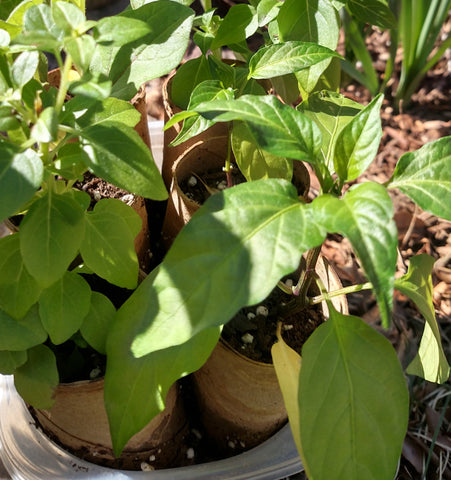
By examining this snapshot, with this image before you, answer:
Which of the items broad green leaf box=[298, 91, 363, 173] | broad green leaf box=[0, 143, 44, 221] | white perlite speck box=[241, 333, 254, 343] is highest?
broad green leaf box=[0, 143, 44, 221]

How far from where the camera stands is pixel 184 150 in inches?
36.4

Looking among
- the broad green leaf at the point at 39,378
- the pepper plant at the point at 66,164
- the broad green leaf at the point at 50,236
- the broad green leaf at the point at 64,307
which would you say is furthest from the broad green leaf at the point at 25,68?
the broad green leaf at the point at 39,378

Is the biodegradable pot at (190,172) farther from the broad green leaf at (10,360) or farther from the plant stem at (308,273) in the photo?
the broad green leaf at (10,360)

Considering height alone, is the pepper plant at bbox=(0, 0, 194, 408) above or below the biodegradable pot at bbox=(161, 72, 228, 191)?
above

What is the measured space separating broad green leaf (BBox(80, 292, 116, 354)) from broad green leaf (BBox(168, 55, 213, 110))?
0.31 meters

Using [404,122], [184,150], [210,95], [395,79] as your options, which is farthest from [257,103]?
[395,79]

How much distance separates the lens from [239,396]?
76 cm

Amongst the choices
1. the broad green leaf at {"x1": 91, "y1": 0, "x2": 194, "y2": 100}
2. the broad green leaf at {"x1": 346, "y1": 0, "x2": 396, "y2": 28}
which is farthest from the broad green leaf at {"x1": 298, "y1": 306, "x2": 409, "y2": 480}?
the broad green leaf at {"x1": 346, "y1": 0, "x2": 396, "y2": 28}

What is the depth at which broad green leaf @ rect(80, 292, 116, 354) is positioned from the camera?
0.61 meters

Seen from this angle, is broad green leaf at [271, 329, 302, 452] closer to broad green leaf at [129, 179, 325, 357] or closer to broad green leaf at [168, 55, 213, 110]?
broad green leaf at [129, 179, 325, 357]

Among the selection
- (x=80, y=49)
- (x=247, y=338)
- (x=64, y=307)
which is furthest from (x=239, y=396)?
(x=80, y=49)

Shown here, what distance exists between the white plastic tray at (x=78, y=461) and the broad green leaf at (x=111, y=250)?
42cm

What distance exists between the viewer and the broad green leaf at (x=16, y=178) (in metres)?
0.43

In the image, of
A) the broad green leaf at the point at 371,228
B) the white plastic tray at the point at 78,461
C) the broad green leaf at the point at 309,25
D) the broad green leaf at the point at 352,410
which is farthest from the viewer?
the white plastic tray at the point at 78,461
